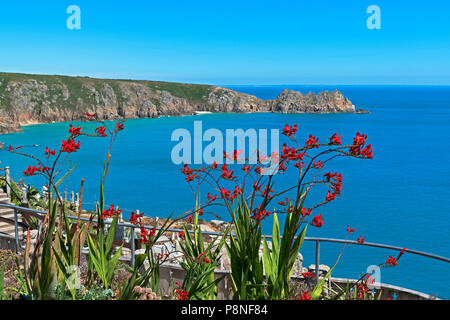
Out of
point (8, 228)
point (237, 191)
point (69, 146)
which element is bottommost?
point (8, 228)

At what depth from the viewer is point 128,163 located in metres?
78.7

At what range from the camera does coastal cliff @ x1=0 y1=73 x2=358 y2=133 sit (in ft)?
432

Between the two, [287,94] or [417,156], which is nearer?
[417,156]

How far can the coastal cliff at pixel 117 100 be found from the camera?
132 m

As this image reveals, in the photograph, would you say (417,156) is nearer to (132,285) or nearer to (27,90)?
(132,285)

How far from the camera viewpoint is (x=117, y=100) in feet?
507

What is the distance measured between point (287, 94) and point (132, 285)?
175812 millimetres

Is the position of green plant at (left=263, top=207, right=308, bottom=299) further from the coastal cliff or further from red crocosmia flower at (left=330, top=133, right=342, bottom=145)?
the coastal cliff

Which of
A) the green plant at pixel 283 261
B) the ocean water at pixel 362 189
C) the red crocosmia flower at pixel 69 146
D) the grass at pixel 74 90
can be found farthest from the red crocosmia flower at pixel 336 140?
the grass at pixel 74 90

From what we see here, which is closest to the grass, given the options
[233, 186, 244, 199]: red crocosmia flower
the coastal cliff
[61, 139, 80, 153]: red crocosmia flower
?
the coastal cliff

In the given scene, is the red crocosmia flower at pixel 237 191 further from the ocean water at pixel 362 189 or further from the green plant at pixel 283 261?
the ocean water at pixel 362 189

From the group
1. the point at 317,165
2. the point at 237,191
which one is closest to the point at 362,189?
the point at 237,191

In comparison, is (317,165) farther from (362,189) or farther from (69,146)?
(362,189)

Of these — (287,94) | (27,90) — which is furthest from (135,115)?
(287,94)
